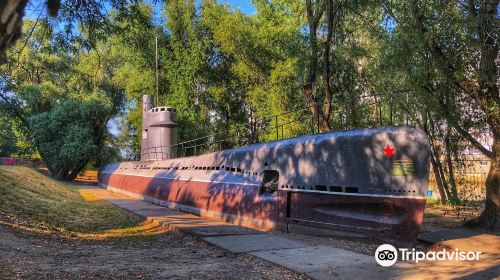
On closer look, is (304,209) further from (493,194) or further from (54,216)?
(54,216)

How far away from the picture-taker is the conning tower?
22031 mm

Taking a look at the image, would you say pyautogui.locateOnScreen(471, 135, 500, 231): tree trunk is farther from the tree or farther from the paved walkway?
the paved walkway

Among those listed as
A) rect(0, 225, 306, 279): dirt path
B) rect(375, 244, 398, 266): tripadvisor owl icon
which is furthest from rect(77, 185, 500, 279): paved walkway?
rect(0, 225, 306, 279): dirt path

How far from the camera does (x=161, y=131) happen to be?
72.9 ft

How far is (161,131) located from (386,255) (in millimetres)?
16372

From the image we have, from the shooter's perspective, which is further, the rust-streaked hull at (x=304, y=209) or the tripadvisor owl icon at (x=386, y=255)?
the rust-streaked hull at (x=304, y=209)

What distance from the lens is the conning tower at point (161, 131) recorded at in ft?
72.3

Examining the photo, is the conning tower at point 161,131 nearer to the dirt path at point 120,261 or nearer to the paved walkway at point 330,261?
the paved walkway at point 330,261

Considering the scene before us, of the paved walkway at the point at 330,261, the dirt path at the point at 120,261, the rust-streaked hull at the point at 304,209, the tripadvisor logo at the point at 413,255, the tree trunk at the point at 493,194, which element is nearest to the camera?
the dirt path at the point at 120,261

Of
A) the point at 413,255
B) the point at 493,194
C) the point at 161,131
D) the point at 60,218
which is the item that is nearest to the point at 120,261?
the point at 413,255

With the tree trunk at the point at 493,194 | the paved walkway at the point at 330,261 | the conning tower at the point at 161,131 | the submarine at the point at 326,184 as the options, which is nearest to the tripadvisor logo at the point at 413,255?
the paved walkway at the point at 330,261

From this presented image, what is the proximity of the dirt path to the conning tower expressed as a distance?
13.7 metres

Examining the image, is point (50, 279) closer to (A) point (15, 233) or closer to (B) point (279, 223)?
(A) point (15, 233)

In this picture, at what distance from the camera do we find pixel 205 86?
113 feet
